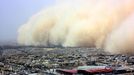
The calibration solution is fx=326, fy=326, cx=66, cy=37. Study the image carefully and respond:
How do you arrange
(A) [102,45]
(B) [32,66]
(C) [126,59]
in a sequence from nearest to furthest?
(B) [32,66] < (C) [126,59] < (A) [102,45]

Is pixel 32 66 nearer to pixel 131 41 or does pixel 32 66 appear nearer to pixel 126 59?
pixel 126 59

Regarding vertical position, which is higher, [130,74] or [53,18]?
[53,18]

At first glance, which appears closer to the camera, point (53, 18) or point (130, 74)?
point (130, 74)

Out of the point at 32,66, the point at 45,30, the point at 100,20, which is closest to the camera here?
the point at 32,66

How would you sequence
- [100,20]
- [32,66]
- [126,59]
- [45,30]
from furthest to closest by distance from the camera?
[45,30]
[100,20]
[126,59]
[32,66]

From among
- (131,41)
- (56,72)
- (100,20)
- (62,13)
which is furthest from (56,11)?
(56,72)

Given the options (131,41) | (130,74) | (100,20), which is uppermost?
(100,20)

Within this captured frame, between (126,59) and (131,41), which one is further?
(131,41)

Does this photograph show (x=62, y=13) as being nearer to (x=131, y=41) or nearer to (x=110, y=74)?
(x=131, y=41)

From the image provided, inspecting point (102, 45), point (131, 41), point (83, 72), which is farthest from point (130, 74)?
point (102, 45)
